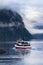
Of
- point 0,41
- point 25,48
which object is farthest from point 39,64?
point 0,41

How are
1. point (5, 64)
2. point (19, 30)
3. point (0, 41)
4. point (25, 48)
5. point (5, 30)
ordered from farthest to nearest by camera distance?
point (0, 41)
point (5, 30)
point (19, 30)
point (25, 48)
point (5, 64)

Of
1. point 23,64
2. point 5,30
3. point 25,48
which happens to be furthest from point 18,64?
point 5,30

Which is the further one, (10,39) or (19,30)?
(10,39)

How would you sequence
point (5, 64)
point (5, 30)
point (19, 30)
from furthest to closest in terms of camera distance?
1. point (5, 30)
2. point (19, 30)
3. point (5, 64)

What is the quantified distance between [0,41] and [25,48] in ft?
225

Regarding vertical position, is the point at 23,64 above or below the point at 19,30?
below

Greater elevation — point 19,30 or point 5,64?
point 19,30

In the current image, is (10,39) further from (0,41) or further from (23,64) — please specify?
(23,64)

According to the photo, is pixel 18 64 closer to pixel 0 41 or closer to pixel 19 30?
pixel 19 30

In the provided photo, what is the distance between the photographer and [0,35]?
110 meters

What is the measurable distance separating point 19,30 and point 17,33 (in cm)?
187

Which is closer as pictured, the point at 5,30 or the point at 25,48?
the point at 25,48

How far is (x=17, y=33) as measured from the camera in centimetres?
9838

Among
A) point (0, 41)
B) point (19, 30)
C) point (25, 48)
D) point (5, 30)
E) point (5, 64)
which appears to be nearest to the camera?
point (5, 64)
